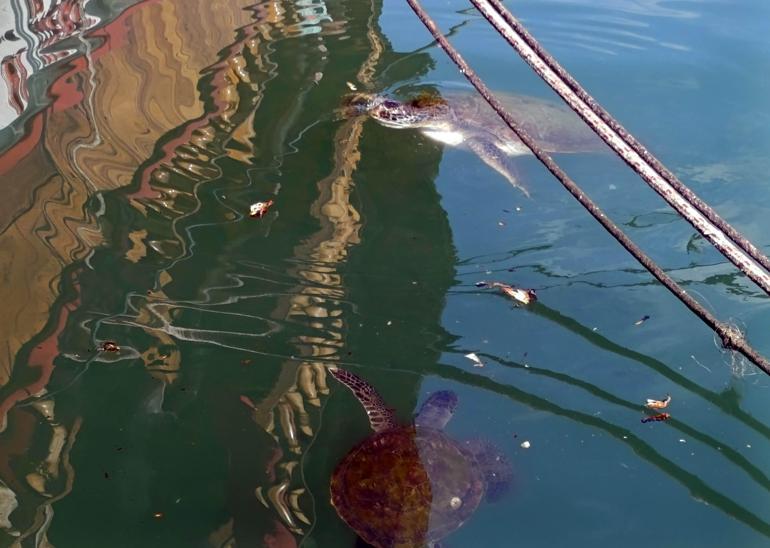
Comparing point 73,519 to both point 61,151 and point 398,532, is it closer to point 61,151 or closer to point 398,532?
point 398,532

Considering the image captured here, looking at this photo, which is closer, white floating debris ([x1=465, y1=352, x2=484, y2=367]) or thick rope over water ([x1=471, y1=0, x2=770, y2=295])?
thick rope over water ([x1=471, y1=0, x2=770, y2=295])

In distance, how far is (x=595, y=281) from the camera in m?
2.96

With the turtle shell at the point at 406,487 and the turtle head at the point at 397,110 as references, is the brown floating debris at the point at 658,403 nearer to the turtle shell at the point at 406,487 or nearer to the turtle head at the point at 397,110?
the turtle shell at the point at 406,487

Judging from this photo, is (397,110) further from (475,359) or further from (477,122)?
(475,359)

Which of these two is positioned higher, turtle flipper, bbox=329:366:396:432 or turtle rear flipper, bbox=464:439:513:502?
turtle flipper, bbox=329:366:396:432

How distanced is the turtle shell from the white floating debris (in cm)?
36

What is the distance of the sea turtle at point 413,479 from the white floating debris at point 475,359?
0.25m

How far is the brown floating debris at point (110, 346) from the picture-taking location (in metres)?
2.57

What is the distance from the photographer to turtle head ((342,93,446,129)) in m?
4.04

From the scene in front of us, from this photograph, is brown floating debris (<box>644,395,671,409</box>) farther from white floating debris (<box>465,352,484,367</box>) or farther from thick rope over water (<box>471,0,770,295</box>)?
thick rope over water (<box>471,0,770,295</box>)

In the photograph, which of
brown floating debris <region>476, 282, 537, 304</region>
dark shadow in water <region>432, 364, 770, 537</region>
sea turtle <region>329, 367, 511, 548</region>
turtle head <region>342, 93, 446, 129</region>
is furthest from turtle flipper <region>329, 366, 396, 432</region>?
turtle head <region>342, 93, 446, 129</region>

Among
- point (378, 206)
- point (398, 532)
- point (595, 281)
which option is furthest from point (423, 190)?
point (398, 532)

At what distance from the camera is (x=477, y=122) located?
413 centimetres

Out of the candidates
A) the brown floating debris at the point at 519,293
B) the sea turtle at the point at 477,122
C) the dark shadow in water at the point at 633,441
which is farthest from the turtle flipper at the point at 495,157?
the dark shadow in water at the point at 633,441
